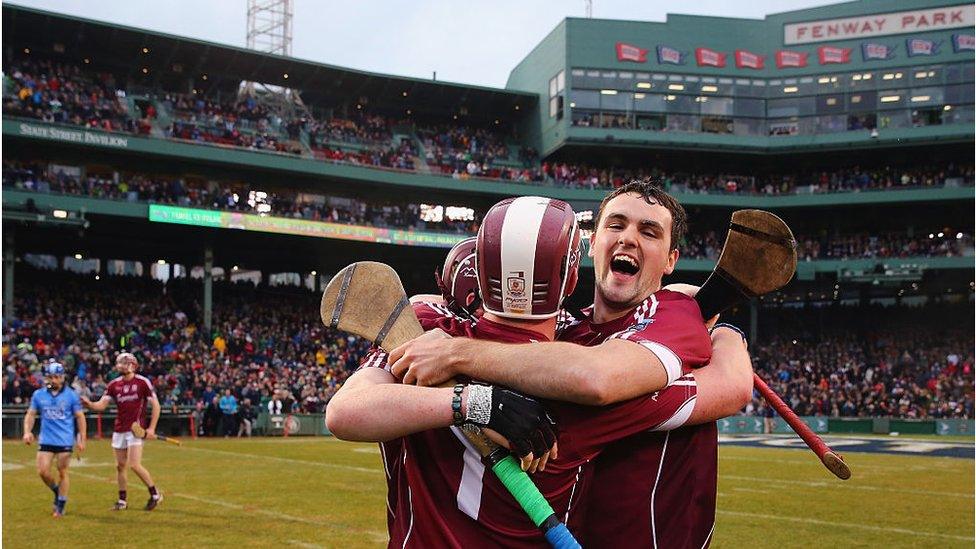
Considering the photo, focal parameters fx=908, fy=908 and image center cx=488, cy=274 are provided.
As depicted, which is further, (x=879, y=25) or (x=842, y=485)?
(x=879, y=25)

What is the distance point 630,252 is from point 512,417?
1041 mm

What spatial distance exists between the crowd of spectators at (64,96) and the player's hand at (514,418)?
125 ft

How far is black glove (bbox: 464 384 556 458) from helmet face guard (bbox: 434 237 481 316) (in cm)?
90

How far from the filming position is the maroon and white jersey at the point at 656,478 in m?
2.96

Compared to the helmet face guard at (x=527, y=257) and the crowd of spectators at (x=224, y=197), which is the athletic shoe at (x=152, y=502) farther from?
the crowd of spectators at (x=224, y=197)

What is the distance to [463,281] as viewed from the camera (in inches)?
137

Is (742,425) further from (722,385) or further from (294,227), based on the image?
(722,385)

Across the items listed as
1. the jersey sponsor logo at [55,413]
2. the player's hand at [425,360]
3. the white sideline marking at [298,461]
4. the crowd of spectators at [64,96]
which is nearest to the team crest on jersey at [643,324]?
the player's hand at [425,360]

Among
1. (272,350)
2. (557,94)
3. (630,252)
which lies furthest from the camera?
(557,94)

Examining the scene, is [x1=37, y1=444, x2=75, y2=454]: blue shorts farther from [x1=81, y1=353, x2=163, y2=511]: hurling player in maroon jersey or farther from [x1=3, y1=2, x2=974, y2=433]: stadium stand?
[x1=3, y1=2, x2=974, y2=433]: stadium stand

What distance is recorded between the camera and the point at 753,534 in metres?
10.7

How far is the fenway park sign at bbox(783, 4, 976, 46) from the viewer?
4681 cm

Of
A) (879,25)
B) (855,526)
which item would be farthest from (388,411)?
(879,25)

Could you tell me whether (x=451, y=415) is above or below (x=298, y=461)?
above
